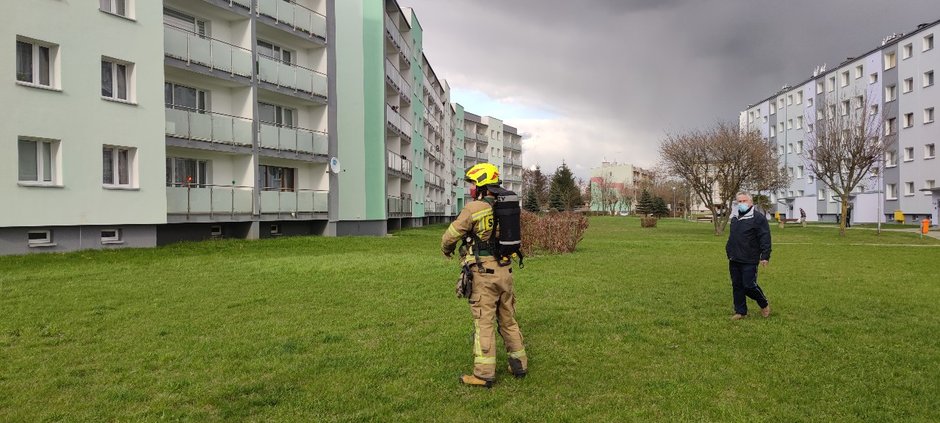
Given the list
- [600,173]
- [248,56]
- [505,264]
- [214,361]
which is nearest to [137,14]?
[248,56]

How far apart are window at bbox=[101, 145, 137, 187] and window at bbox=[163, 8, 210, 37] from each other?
5.70m

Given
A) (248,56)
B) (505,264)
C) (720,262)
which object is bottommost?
(720,262)

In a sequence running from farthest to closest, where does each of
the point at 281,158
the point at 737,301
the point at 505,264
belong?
the point at 281,158
the point at 737,301
the point at 505,264

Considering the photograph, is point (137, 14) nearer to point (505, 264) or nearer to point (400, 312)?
point (400, 312)

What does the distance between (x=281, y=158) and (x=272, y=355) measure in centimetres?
2123

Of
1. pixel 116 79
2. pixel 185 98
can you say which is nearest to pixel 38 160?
pixel 116 79

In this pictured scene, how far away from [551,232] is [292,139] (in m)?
12.6

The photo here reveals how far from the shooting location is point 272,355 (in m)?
6.46

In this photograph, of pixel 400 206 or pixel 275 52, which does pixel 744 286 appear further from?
pixel 400 206

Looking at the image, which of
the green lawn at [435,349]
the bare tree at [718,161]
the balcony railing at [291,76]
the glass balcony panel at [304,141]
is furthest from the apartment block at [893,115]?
the green lawn at [435,349]

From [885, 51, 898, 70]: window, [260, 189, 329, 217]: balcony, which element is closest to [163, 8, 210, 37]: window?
[260, 189, 329, 217]: balcony

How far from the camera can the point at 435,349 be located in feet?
22.0

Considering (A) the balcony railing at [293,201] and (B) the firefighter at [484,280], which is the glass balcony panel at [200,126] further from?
(B) the firefighter at [484,280]

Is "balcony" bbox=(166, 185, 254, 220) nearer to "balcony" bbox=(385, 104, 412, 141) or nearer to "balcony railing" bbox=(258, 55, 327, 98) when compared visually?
"balcony railing" bbox=(258, 55, 327, 98)
